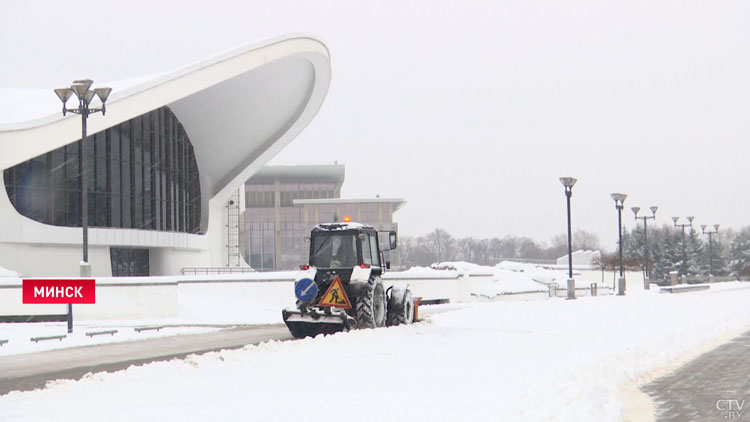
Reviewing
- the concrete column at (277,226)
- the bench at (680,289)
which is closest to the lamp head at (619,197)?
the bench at (680,289)

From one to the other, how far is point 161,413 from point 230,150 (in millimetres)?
46355

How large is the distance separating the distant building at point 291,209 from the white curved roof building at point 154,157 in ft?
141

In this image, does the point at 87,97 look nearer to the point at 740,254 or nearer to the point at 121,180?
A: the point at 121,180

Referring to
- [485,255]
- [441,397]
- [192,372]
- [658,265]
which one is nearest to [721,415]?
[441,397]

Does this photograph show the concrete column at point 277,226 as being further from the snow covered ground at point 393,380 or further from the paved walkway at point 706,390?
the paved walkway at point 706,390

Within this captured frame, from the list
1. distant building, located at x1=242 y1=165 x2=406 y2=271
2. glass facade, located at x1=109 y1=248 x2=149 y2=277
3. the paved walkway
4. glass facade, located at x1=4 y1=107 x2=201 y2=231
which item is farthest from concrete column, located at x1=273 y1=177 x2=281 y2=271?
the paved walkway

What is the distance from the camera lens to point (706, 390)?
10883mm

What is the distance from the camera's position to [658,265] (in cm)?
9538

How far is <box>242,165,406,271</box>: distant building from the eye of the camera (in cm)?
10150

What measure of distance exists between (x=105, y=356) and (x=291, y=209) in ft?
315

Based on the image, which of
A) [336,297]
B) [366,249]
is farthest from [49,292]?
[366,249]

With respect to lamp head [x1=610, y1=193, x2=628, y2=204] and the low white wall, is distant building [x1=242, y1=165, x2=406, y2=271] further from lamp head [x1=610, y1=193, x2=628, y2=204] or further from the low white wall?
the low white wall

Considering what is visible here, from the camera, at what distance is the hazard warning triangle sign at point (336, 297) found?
715 inches

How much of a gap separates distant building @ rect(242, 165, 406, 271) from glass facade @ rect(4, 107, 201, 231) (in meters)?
49.2
